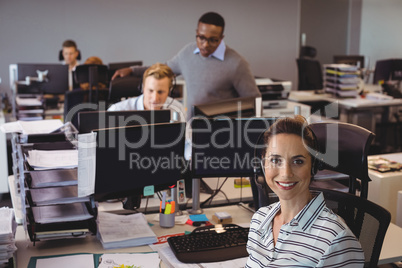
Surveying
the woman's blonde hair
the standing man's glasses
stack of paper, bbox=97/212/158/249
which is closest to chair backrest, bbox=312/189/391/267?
stack of paper, bbox=97/212/158/249

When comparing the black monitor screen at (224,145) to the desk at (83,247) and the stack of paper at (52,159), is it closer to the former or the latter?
the desk at (83,247)

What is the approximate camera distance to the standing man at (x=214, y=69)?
11.6 feet

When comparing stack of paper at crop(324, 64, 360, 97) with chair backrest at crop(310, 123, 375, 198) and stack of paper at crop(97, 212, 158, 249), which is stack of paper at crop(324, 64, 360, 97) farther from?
stack of paper at crop(97, 212, 158, 249)

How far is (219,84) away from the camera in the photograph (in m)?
Answer: 3.66

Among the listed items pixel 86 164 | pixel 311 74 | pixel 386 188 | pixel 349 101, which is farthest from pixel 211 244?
pixel 311 74

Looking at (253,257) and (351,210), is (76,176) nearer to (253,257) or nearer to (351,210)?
(253,257)

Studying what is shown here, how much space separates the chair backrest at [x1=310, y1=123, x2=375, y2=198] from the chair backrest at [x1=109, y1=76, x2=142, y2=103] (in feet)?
5.69

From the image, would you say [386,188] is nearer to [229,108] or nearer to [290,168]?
[229,108]

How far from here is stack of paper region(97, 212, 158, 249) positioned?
2123mm

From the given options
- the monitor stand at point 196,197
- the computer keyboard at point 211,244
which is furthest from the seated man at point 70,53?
the computer keyboard at point 211,244

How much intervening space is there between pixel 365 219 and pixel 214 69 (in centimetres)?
204

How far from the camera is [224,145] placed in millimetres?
2428

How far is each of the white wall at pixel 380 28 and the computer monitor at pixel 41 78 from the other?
5.47 meters

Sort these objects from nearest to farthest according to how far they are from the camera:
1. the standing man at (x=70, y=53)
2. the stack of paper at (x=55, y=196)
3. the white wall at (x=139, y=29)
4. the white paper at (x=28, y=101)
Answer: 1. the stack of paper at (x=55, y=196)
2. the white paper at (x=28, y=101)
3. the standing man at (x=70, y=53)
4. the white wall at (x=139, y=29)
